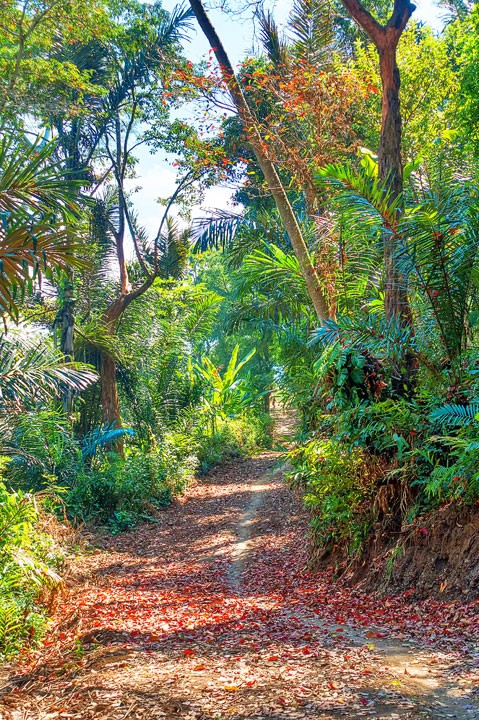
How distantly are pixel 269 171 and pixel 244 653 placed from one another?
669 cm

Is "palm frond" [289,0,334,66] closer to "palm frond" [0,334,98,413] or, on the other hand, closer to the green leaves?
"palm frond" [0,334,98,413]

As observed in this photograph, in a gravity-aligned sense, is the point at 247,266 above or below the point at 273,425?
above

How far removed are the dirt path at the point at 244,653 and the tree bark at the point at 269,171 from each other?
3651 millimetres

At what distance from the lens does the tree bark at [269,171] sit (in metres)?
8.53

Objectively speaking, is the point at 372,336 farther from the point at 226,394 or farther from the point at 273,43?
the point at 226,394

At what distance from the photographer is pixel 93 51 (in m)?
13.6

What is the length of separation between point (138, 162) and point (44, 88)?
5.28m

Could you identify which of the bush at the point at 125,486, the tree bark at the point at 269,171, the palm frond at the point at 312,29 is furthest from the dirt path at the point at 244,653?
the palm frond at the point at 312,29

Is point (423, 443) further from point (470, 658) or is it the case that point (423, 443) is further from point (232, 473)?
point (232, 473)

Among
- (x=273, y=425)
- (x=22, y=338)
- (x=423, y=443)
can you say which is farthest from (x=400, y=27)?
(x=273, y=425)

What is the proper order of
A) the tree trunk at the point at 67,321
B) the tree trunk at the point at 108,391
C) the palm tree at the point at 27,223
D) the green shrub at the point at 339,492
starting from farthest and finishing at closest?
the tree trunk at the point at 108,391
the tree trunk at the point at 67,321
the green shrub at the point at 339,492
the palm tree at the point at 27,223

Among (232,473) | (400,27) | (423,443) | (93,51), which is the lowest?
(232,473)

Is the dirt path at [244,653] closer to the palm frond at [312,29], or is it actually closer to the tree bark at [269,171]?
the tree bark at [269,171]

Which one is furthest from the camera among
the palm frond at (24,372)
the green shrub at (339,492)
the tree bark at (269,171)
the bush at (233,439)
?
the bush at (233,439)
